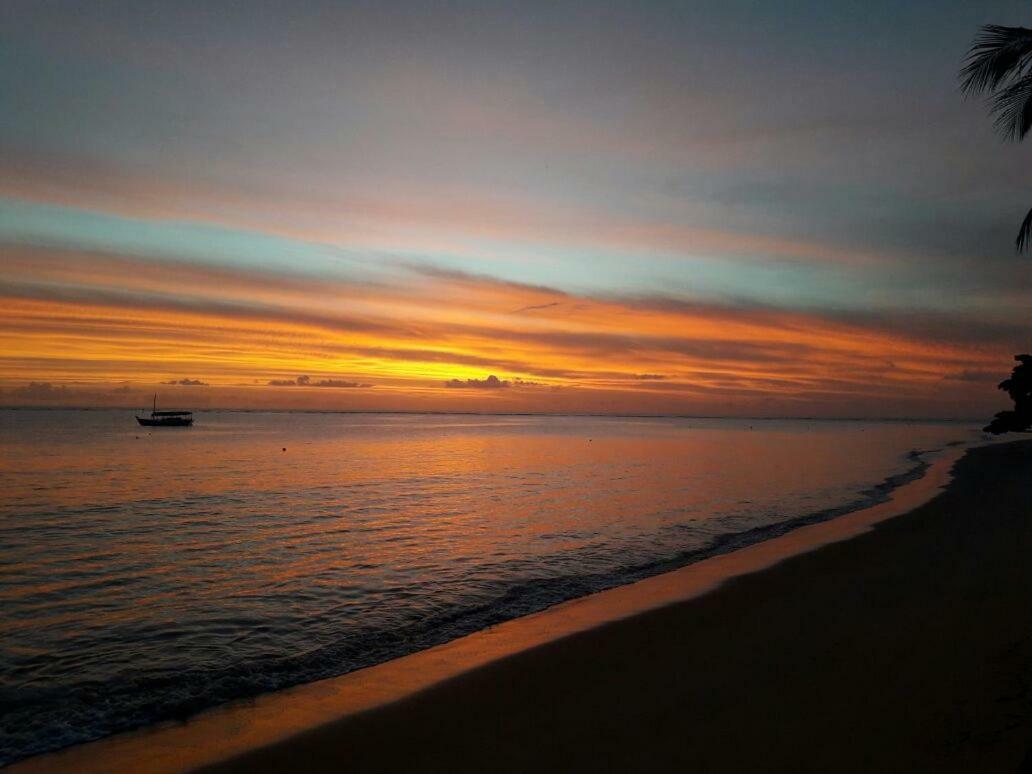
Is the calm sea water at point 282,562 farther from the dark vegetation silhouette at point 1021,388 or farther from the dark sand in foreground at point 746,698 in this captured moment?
the dark vegetation silhouette at point 1021,388

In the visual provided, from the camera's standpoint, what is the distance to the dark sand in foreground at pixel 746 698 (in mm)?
6691

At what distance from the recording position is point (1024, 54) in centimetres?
1673

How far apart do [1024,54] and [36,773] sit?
24852 mm

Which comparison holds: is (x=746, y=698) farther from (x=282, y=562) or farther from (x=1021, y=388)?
(x=1021, y=388)

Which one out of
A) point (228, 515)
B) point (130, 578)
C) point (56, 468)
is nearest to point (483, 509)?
point (228, 515)

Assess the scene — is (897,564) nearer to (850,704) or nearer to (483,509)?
(850,704)

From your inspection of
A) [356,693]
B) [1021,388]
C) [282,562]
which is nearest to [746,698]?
[356,693]

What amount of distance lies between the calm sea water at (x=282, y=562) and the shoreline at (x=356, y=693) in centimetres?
48

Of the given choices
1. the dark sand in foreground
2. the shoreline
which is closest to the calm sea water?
the shoreline

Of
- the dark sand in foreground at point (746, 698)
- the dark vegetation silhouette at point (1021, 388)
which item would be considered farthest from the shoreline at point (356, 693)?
the dark vegetation silhouette at point (1021, 388)

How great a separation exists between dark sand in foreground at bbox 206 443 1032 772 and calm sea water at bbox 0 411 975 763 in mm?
2870

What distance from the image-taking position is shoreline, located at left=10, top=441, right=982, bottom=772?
7.40 meters

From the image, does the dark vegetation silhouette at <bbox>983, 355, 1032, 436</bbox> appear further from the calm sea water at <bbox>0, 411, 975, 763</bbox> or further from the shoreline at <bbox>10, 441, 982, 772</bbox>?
the shoreline at <bbox>10, 441, 982, 772</bbox>

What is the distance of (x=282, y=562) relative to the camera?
1812cm
